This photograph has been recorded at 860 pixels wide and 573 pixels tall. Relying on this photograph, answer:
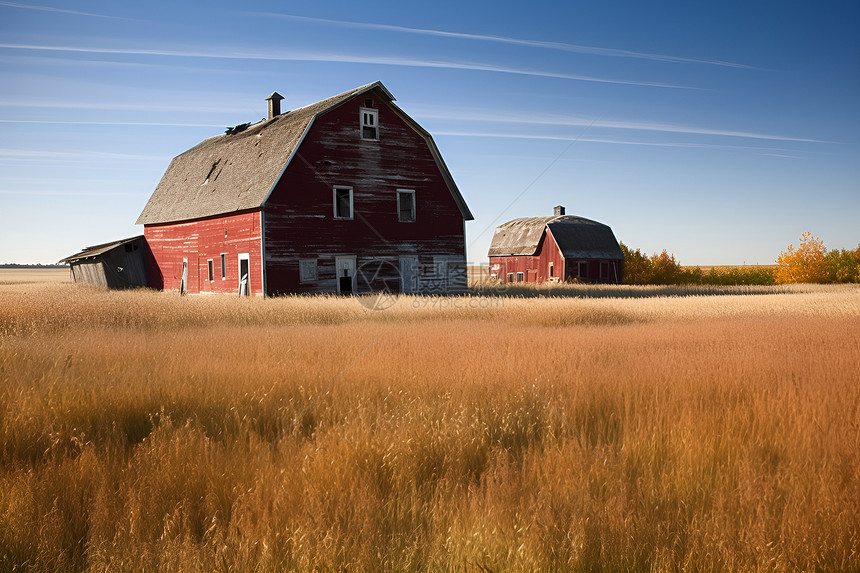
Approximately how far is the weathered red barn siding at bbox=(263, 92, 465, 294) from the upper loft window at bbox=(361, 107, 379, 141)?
8.7 inches

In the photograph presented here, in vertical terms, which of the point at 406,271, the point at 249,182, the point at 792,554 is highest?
the point at 249,182

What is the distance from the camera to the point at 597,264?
47.9 metres

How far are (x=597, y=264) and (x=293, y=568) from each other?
1853 inches

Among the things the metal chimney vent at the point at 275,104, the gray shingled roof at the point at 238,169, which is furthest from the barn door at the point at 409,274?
the metal chimney vent at the point at 275,104

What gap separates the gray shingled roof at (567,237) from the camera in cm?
4684

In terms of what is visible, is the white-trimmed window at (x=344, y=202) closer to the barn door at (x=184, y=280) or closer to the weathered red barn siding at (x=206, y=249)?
the weathered red barn siding at (x=206, y=249)

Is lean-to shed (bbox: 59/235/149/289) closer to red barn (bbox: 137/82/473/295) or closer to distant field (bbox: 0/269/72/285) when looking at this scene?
red barn (bbox: 137/82/473/295)

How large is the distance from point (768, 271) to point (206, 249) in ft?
162

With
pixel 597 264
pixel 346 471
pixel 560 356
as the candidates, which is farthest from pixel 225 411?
pixel 597 264

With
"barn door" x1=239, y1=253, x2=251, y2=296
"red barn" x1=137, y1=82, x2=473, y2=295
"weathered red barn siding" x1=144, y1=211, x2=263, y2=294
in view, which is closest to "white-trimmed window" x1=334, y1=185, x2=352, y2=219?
"red barn" x1=137, y1=82, x2=473, y2=295

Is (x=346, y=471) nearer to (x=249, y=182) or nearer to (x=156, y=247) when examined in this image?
(x=249, y=182)

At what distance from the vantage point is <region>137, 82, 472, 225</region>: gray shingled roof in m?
24.0

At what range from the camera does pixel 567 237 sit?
4709 centimetres

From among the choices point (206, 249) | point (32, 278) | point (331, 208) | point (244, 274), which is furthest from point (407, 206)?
point (32, 278)
